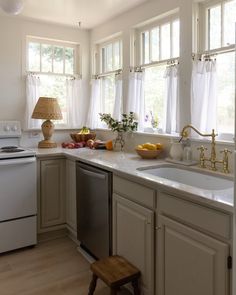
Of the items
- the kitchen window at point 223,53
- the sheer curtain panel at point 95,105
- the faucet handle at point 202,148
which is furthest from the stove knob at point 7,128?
the kitchen window at point 223,53

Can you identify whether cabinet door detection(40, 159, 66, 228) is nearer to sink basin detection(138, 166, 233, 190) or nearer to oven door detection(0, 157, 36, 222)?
oven door detection(0, 157, 36, 222)

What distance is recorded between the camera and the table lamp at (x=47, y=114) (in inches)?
133

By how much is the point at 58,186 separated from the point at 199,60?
6.05 feet

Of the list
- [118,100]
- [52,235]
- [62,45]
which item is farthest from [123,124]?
[62,45]

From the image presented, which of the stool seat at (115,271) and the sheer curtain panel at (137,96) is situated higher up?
the sheer curtain panel at (137,96)

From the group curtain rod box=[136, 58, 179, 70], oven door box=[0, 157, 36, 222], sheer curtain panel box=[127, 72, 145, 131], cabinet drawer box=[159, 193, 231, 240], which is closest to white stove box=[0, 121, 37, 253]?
oven door box=[0, 157, 36, 222]

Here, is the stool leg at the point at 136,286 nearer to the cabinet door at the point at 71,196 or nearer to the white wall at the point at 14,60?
the cabinet door at the point at 71,196

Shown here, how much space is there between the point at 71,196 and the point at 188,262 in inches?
66.9

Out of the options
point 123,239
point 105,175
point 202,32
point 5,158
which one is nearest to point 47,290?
point 123,239

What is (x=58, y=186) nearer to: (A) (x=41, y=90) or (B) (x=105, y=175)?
(B) (x=105, y=175)

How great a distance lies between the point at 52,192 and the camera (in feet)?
10.2

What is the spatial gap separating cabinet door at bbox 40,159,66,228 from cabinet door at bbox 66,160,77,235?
0.17 feet

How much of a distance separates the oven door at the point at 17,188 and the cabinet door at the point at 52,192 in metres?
0.14

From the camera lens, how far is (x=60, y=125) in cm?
390
